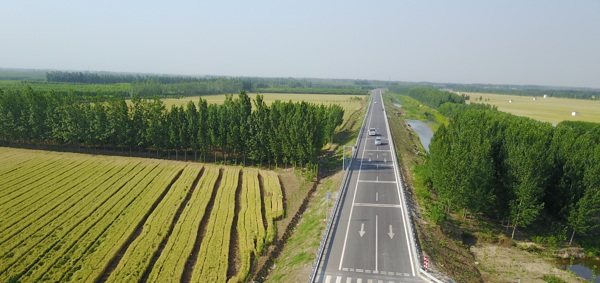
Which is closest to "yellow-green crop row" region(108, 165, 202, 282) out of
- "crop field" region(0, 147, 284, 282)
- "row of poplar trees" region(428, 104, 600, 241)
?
"crop field" region(0, 147, 284, 282)

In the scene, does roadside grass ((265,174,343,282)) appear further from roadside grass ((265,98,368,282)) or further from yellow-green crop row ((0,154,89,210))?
yellow-green crop row ((0,154,89,210))

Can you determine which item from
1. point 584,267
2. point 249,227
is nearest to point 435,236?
point 584,267

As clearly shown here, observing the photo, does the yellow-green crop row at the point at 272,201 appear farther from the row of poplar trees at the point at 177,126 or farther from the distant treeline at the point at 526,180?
the distant treeline at the point at 526,180

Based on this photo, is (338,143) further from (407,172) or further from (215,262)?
(215,262)

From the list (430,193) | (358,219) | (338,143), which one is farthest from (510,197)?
(338,143)

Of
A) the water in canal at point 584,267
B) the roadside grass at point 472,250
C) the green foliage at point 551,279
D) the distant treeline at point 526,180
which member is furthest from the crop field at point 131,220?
the water in canal at point 584,267

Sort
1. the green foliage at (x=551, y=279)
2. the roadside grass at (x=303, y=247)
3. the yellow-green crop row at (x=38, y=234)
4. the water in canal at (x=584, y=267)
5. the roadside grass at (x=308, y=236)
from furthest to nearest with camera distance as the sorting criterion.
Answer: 1. the water in canal at (x=584, y=267)
2. the green foliage at (x=551, y=279)
3. the yellow-green crop row at (x=38, y=234)
4. the roadside grass at (x=308, y=236)
5. the roadside grass at (x=303, y=247)

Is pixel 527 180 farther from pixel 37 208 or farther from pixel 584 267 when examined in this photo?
Answer: pixel 37 208
